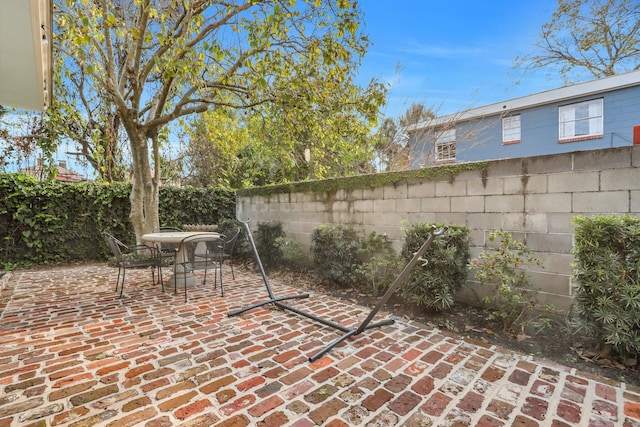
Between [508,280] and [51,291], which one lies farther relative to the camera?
[51,291]

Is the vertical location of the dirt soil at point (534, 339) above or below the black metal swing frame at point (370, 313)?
below

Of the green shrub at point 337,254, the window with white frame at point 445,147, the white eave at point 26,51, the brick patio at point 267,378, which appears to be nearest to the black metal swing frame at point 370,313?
the brick patio at point 267,378

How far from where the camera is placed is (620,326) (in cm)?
201

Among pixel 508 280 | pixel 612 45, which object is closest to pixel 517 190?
pixel 508 280

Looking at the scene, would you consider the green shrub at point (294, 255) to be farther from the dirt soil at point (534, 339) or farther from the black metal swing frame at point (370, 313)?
the dirt soil at point (534, 339)

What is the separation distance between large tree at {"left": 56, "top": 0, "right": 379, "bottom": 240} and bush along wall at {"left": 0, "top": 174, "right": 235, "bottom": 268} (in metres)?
1.05

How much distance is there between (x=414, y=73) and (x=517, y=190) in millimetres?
4992

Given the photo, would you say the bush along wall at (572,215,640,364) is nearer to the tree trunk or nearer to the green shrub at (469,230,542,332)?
the green shrub at (469,230,542,332)

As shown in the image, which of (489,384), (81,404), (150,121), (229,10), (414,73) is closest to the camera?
(81,404)

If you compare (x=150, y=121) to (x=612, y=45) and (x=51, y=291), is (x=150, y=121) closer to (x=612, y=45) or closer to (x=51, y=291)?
(x=51, y=291)

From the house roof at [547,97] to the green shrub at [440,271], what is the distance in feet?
16.7

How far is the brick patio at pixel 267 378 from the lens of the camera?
1.59 meters

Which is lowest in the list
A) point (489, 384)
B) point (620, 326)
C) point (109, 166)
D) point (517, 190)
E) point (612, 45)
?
point (489, 384)

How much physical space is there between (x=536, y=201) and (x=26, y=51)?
5.02 meters
